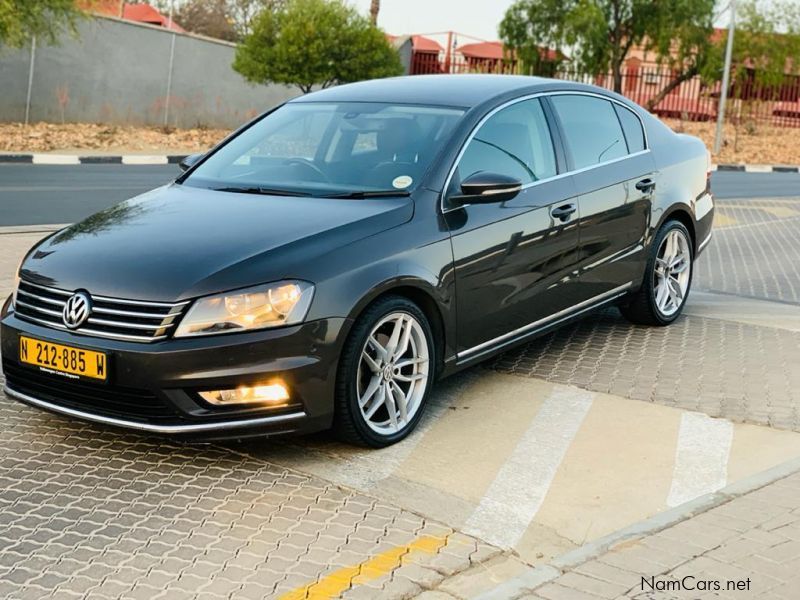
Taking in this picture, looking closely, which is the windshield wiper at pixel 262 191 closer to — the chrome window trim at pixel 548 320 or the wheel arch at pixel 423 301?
the wheel arch at pixel 423 301

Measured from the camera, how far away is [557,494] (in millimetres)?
4793

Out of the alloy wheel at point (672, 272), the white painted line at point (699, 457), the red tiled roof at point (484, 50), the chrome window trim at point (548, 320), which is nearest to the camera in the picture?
the white painted line at point (699, 457)

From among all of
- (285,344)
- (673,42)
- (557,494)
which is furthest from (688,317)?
(673,42)

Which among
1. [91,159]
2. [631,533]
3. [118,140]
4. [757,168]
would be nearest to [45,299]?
[631,533]

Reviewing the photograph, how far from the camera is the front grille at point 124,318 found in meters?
4.67

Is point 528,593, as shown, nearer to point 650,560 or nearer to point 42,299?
point 650,560

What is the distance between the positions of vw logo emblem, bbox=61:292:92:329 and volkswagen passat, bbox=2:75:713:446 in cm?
1

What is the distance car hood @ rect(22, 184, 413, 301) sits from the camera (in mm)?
4793

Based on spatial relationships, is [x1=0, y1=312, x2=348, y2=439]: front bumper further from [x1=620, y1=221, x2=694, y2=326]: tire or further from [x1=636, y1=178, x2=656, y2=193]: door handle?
[x1=620, y1=221, x2=694, y2=326]: tire

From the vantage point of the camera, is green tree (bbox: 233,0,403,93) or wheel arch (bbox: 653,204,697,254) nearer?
wheel arch (bbox: 653,204,697,254)

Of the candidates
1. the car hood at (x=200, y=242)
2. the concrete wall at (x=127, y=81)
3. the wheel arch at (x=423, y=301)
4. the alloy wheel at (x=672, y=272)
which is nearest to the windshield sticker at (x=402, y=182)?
the car hood at (x=200, y=242)

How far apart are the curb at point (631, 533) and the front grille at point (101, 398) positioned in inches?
59.9

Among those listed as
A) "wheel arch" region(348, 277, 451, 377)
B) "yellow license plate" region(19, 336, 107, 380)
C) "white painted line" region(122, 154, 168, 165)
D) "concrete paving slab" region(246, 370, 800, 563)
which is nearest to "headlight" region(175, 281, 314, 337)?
"wheel arch" region(348, 277, 451, 377)

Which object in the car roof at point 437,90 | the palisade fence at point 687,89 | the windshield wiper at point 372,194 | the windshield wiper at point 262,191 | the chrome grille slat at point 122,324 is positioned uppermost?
the palisade fence at point 687,89
